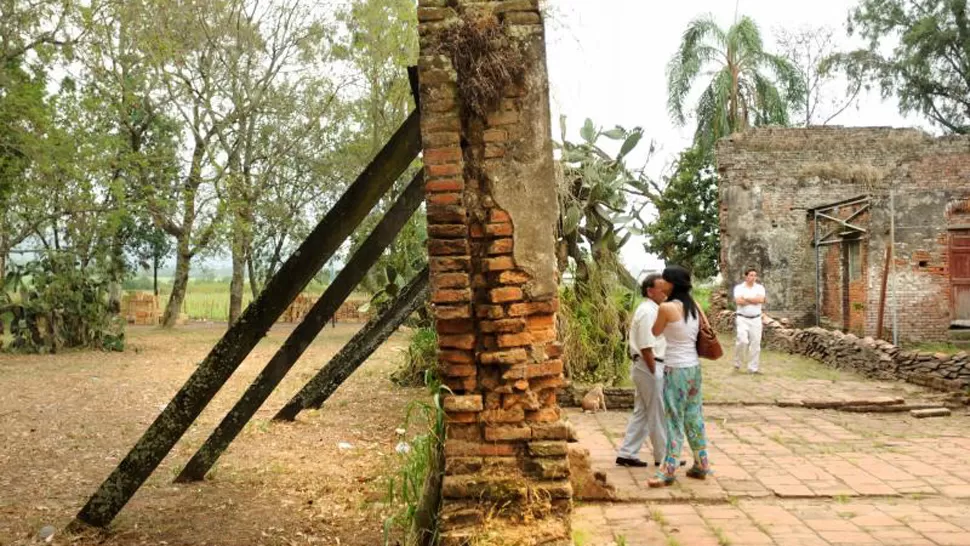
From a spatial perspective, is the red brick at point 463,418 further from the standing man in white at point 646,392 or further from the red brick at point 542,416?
the standing man in white at point 646,392

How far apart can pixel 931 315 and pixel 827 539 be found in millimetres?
13858

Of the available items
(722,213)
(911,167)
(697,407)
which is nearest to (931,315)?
(911,167)

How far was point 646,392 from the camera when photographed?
630 cm

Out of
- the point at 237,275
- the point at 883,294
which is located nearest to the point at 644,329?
the point at 883,294

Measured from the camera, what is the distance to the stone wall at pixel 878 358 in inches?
411

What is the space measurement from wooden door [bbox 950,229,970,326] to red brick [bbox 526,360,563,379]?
14765mm

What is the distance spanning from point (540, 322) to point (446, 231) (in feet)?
2.34

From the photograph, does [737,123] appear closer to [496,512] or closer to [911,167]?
[911,167]

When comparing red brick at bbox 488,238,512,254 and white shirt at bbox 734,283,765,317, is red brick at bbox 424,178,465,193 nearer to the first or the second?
red brick at bbox 488,238,512,254

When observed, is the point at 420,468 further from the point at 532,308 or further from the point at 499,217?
the point at 499,217

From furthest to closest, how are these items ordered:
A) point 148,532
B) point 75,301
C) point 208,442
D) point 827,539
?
point 75,301 → point 208,442 → point 148,532 → point 827,539

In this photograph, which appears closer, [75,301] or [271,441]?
[271,441]

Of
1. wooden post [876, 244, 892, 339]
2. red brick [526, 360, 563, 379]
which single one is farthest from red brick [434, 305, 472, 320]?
wooden post [876, 244, 892, 339]

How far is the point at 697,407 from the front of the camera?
227 inches
